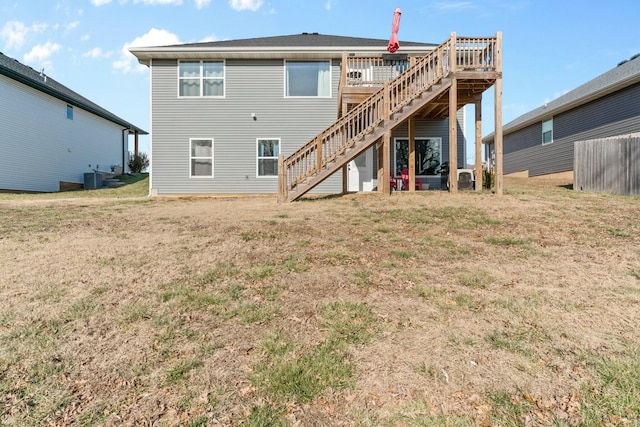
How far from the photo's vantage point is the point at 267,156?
13656 mm

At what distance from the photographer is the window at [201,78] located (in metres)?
13.6

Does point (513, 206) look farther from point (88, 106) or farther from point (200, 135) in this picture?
point (88, 106)

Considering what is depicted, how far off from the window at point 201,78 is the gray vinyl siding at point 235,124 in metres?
0.22

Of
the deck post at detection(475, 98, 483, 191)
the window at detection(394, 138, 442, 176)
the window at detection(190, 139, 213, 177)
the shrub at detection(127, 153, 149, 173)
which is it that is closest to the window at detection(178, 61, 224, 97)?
the window at detection(190, 139, 213, 177)

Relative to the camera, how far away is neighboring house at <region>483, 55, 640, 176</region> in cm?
1498

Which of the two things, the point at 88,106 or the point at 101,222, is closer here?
the point at 101,222

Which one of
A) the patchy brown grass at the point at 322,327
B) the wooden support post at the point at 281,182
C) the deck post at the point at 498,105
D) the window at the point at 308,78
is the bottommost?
the patchy brown grass at the point at 322,327

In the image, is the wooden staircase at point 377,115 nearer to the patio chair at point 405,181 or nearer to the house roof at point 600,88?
the patio chair at point 405,181

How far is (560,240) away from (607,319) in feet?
8.71

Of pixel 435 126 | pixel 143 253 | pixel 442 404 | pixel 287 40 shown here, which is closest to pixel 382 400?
pixel 442 404

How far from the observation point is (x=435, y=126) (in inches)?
543

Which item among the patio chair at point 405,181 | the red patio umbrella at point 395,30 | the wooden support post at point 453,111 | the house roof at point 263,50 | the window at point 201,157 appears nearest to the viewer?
the wooden support post at point 453,111

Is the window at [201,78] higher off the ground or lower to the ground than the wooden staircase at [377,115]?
higher

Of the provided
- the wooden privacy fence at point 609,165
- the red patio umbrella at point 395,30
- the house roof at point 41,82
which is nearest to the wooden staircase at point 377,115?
the red patio umbrella at point 395,30
